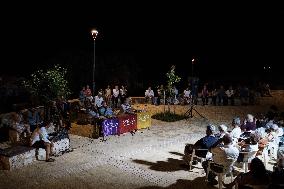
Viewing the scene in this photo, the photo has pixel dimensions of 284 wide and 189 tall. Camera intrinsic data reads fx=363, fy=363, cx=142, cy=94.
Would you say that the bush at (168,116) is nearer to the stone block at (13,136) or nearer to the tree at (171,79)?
the tree at (171,79)

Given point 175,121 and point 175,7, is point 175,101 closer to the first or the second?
point 175,121

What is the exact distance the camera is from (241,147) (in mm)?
10328

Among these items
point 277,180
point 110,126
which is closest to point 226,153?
point 277,180

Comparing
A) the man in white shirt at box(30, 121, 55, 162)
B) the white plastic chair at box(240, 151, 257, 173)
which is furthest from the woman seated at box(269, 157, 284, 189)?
the man in white shirt at box(30, 121, 55, 162)

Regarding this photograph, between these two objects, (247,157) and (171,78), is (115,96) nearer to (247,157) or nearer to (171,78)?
(171,78)

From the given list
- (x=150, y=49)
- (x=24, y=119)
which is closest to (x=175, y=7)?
(x=150, y=49)

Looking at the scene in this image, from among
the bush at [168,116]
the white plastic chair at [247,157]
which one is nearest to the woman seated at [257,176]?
the white plastic chair at [247,157]

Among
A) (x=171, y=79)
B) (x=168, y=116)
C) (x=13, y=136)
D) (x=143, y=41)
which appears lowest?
(x=13, y=136)

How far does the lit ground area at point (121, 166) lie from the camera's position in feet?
30.8

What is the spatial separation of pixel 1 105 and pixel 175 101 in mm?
10275

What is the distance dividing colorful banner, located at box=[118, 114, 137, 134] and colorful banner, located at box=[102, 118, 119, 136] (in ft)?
0.64

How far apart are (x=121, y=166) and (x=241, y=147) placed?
11.6ft

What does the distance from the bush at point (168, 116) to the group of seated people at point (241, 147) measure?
225 inches

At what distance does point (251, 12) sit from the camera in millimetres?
52906
